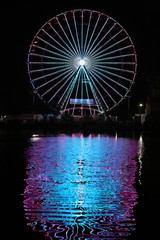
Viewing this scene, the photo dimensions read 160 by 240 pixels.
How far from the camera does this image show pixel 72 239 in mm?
6855

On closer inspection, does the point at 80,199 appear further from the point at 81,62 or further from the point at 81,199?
the point at 81,62

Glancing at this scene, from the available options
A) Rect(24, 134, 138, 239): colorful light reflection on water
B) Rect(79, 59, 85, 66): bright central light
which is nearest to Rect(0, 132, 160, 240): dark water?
Rect(24, 134, 138, 239): colorful light reflection on water

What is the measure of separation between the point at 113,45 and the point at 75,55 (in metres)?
4.53

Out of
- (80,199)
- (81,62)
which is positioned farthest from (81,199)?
(81,62)

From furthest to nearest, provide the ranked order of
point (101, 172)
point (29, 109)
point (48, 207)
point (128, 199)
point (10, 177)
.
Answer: point (29, 109), point (101, 172), point (10, 177), point (128, 199), point (48, 207)

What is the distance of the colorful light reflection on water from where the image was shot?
748 cm

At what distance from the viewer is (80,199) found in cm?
999

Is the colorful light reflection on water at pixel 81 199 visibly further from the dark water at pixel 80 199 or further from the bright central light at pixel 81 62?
the bright central light at pixel 81 62

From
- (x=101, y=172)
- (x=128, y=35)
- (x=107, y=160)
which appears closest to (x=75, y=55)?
(x=128, y=35)

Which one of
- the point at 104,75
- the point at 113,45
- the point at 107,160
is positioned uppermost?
the point at 113,45

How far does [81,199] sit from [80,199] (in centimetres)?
2

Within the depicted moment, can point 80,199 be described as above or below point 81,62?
below

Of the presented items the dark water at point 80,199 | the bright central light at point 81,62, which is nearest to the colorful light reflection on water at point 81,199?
the dark water at point 80,199

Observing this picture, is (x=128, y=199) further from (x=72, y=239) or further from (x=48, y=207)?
(x=72, y=239)
